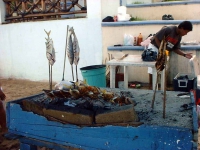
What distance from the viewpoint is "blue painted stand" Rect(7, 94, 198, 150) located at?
2025mm

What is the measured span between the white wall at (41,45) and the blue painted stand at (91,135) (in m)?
4.73

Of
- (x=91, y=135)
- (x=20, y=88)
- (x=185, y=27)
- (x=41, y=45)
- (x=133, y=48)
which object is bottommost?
(x=20, y=88)

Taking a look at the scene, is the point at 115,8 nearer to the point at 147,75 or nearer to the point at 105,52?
the point at 105,52

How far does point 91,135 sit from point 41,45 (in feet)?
21.2

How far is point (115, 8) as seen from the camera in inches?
282

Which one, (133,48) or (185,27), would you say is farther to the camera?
(133,48)

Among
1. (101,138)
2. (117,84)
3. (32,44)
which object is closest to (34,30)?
(32,44)

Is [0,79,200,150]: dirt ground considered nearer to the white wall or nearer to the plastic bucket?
the white wall

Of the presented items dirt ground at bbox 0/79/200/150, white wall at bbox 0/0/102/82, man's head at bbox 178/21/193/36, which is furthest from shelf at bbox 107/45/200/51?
dirt ground at bbox 0/79/200/150

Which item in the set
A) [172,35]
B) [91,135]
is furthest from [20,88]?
[91,135]

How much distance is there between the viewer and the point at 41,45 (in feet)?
27.3

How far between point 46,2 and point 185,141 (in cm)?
776

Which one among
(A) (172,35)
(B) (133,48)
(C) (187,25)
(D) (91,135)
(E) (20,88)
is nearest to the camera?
(D) (91,135)

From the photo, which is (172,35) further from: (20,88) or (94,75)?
(20,88)
